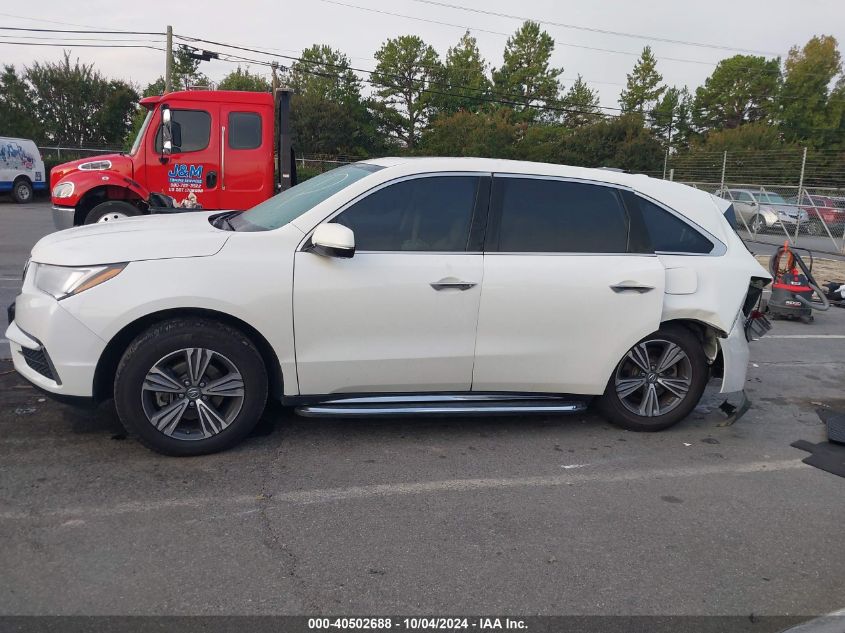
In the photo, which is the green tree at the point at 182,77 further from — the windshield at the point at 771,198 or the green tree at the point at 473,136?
the windshield at the point at 771,198

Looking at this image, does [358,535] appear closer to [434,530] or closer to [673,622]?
[434,530]

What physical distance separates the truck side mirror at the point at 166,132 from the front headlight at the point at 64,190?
1386mm

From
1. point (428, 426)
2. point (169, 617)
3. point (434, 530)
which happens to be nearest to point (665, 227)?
point (428, 426)

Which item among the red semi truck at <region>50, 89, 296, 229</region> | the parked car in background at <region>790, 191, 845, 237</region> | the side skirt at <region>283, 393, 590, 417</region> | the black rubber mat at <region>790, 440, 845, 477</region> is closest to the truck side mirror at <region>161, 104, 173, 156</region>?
the red semi truck at <region>50, 89, 296, 229</region>

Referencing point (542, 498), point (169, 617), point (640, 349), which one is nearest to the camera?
point (169, 617)

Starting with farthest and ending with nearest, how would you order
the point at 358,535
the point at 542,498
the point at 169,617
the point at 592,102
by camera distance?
the point at 592,102 → the point at 542,498 → the point at 358,535 → the point at 169,617

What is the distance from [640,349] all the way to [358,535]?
237 cm

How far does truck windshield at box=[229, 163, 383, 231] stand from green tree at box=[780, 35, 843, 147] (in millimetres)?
61767

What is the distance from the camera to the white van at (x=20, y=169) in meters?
23.2

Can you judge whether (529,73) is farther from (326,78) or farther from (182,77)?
(182,77)

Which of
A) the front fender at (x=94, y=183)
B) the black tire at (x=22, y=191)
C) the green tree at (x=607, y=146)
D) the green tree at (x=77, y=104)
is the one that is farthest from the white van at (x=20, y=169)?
the green tree at (x=607, y=146)

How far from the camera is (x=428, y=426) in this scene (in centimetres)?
489

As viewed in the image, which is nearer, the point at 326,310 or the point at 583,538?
the point at 583,538

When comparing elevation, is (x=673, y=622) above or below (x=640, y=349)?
below
